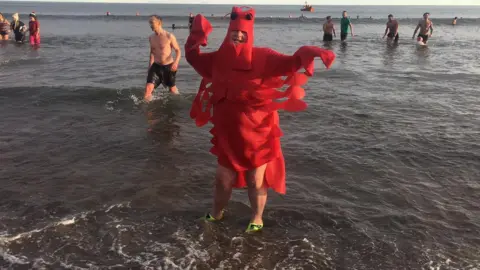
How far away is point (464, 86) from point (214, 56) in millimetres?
8721

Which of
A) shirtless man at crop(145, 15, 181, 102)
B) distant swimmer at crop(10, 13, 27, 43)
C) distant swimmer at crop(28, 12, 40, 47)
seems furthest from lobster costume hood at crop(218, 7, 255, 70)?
distant swimmer at crop(10, 13, 27, 43)

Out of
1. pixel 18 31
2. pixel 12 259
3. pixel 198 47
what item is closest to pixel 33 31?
pixel 18 31

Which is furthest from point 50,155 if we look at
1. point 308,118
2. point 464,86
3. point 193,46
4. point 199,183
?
point 464,86

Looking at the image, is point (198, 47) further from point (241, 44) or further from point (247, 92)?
point (247, 92)

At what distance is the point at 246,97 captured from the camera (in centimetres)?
298

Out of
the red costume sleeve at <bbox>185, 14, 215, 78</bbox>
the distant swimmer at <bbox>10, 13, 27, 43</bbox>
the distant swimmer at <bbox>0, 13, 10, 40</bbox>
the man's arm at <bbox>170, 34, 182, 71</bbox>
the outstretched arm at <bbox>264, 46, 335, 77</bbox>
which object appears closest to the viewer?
the outstretched arm at <bbox>264, 46, 335, 77</bbox>

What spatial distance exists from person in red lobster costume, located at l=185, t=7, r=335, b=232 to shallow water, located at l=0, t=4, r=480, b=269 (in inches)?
24.7

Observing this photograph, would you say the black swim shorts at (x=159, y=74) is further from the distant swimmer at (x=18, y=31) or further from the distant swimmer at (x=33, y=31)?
the distant swimmer at (x=18, y=31)

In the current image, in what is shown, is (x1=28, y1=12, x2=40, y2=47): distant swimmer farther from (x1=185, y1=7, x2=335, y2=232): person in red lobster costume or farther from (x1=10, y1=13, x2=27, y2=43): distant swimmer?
(x1=185, y1=7, x2=335, y2=232): person in red lobster costume

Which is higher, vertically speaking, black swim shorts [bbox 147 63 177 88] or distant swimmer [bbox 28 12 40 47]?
distant swimmer [bbox 28 12 40 47]

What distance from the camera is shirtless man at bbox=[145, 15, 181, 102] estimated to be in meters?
7.60

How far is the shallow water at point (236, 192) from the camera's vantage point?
318 cm

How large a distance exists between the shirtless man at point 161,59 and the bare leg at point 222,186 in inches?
183

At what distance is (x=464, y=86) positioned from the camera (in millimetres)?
9539
